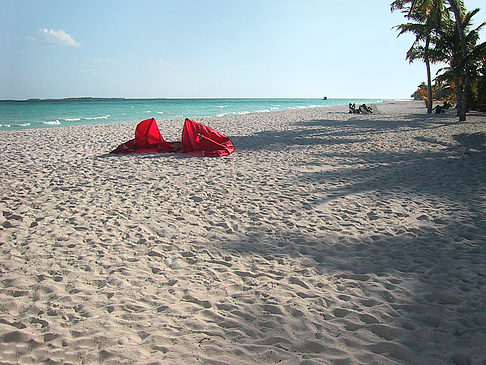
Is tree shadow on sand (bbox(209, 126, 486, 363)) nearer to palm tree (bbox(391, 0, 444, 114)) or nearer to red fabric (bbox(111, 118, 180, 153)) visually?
red fabric (bbox(111, 118, 180, 153))

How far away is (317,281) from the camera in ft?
10.2

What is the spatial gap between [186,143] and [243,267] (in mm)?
6678

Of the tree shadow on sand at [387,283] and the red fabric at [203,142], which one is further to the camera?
the red fabric at [203,142]

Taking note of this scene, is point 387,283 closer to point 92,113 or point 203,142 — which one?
point 203,142

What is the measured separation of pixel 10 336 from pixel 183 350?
121cm

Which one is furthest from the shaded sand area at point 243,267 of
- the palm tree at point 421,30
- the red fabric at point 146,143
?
the palm tree at point 421,30

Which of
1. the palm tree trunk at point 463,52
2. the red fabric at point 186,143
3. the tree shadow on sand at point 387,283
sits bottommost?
the tree shadow on sand at point 387,283

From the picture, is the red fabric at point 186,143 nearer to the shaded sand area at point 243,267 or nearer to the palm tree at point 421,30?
the shaded sand area at point 243,267

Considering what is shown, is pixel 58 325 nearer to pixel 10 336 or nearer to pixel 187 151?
pixel 10 336

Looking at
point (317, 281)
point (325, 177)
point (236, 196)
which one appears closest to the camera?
point (317, 281)

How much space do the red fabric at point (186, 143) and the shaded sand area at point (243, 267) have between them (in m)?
2.37

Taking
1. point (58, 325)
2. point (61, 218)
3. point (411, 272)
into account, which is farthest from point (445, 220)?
point (61, 218)

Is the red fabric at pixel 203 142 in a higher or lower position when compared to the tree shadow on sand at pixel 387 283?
higher

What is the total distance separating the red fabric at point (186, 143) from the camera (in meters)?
9.42
